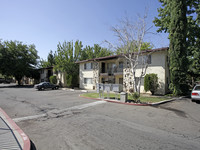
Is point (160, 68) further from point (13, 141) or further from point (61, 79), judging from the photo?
point (61, 79)

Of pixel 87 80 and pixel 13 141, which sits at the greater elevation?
pixel 87 80

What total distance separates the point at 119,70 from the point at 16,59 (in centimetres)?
3030

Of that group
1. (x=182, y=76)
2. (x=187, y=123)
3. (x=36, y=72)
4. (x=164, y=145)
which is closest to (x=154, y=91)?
(x=182, y=76)

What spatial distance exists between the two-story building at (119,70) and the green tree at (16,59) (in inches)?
812

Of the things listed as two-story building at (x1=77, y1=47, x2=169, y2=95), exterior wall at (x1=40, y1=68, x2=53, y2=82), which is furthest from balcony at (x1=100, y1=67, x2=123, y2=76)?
exterior wall at (x1=40, y1=68, x2=53, y2=82)

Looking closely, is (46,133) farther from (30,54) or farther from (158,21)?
(30,54)

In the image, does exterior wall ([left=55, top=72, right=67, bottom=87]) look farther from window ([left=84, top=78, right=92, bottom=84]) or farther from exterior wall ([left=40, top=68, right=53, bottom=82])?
window ([left=84, top=78, right=92, bottom=84])

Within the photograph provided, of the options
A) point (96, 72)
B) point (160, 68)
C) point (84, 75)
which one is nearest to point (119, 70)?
point (96, 72)

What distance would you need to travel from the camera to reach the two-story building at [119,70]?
14.2 meters

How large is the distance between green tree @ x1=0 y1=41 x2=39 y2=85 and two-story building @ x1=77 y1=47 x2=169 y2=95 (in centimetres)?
2063

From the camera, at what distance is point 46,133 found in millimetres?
4406

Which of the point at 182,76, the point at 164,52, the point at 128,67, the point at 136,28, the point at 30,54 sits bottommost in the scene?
the point at 182,76

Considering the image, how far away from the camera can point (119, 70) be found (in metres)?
19.0

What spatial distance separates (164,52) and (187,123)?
35.4ft
